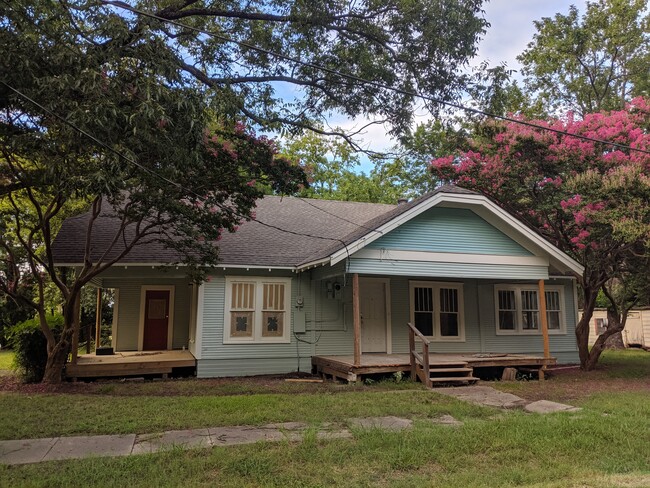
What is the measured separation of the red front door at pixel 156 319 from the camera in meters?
14.7

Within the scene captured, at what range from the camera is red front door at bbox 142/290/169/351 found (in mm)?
14656

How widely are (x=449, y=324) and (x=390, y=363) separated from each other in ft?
13.1

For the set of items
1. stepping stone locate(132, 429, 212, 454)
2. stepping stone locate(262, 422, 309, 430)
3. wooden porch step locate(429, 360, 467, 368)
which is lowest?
stepping stone locate(132, 429, 212, 454)

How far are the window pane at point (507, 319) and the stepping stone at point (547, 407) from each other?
6.24 metres

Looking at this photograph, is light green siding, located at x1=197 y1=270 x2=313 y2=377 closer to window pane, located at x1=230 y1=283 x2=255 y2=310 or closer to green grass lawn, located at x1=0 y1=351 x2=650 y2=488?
window pane, located at x1=230 y1=283 x2=255 y2=310

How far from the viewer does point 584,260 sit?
13.3m

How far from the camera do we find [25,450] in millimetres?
5859

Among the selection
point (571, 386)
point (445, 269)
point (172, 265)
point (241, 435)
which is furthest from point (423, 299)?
point (241, 435)

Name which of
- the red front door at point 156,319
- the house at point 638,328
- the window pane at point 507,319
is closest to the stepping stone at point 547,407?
the window pane at point 507,319

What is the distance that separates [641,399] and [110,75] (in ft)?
34.8

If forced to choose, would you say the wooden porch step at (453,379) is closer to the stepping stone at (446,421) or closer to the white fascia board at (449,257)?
the white fascia board at (449,257)

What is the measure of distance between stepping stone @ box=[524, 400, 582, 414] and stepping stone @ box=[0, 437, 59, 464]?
7085 mm

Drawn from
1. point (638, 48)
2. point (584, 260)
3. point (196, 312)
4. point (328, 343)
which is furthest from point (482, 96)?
point (638, 48)

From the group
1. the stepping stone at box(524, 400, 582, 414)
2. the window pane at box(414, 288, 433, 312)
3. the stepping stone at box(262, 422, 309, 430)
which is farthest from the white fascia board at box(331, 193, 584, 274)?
the stepping stone at box(524, 400, 582, 414)
